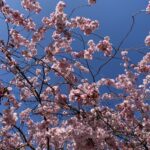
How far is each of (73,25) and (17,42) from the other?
Answer: 164 centimetres

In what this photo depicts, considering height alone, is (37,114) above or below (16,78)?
below

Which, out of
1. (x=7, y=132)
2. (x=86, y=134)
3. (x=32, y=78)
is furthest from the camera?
(x=32, y=78)

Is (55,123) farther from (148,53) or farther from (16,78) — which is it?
(148,53)

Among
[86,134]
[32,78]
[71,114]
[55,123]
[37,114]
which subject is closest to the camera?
[86,134]

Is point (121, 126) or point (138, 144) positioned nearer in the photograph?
point (138, 144)

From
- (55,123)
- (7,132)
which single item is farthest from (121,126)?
(7,132)

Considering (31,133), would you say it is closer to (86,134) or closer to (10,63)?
(10,63)

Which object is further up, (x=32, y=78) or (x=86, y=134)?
Answer: (x=32, y=78)

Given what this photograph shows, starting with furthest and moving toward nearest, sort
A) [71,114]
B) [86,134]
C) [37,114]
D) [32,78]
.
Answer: [32,78] → [37,114] → [71,114] → [86,134]

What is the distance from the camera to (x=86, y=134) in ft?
21.1

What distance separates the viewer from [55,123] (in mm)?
9914

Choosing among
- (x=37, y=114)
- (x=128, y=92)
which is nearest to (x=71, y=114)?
(x=37, y=114)

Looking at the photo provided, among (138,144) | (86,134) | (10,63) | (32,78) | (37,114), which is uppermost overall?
(32,78)

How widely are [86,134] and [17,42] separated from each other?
16.5 feet
